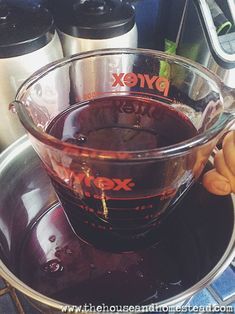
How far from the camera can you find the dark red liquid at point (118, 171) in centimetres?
39

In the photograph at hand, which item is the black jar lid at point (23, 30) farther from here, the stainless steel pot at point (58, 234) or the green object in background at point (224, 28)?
the green object in background at point (224, 28)

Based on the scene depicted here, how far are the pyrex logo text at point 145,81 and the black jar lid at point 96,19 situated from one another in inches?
4.2

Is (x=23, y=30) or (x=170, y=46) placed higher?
(x=23, y=30)

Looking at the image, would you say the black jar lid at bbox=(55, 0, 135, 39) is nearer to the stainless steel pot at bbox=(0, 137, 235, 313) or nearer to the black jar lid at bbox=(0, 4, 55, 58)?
the black jar lid at bbox=(0, 4, 55, 58)

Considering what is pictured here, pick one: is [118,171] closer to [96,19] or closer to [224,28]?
[96,19]

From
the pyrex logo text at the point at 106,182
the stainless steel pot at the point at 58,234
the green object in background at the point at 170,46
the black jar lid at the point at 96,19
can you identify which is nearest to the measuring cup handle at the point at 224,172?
the stainless steel pot at the point at 58,234

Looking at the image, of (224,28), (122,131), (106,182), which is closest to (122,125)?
(122,131)

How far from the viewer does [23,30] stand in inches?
22.2

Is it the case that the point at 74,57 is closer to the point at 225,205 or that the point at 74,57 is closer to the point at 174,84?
the point at 174,84

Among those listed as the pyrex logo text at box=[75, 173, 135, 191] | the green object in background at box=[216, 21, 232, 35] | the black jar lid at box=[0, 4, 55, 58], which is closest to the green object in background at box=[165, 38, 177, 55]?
the green object in background at box=[216, 21, 232, 35]

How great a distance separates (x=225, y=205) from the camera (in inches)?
19.0

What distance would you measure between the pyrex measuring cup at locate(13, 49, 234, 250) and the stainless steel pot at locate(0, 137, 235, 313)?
0.04 metres

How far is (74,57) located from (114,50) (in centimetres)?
5

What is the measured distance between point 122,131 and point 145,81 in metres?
0.09
